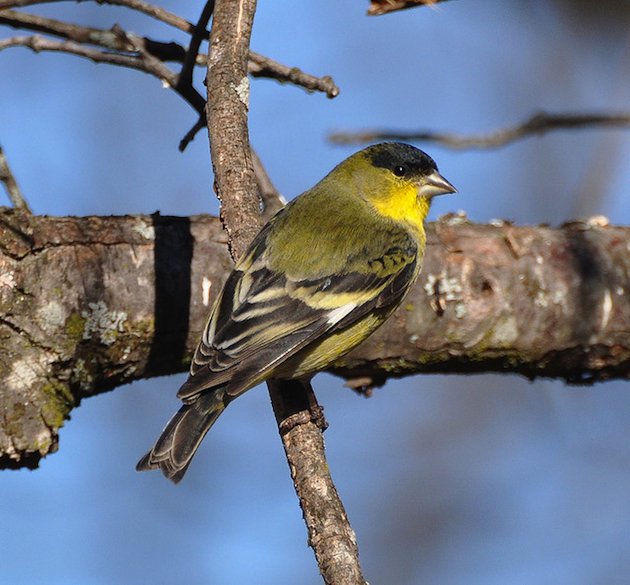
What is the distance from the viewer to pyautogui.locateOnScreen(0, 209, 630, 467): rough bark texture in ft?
12.8

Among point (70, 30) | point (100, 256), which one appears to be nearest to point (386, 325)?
point (100, 256)

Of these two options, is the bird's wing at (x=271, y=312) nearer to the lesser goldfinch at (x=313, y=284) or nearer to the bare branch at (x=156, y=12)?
the lesser goldfinch at (x=313, y=284)

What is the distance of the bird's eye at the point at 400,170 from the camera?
15.7 feet

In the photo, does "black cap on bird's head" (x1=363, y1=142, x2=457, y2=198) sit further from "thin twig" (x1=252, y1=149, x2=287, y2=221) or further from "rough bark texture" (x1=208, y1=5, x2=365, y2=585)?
"rough bark texture" (x1=208, y1=5, x2=365, y2=585)

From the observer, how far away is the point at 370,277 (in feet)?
13.9

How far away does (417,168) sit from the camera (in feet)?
15.6

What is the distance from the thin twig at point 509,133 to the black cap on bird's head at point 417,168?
1.03ft

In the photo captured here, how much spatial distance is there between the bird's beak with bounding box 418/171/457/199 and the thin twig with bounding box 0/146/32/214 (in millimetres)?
1864

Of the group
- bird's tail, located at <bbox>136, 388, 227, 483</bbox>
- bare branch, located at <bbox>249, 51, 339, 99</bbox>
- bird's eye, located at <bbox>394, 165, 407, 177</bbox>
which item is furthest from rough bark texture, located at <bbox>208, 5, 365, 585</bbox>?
bird's eye, located at <bbox>394, 165, 407, 177</bbox>

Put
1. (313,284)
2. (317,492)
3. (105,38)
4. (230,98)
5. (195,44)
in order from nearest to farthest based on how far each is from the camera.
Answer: (317,492) → (230,98) → (313,284) → (195,44) → (105,38)

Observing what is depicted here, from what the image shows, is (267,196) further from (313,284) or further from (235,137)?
(235,137)

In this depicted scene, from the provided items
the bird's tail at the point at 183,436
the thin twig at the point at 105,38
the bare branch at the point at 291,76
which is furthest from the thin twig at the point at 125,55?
the bird's tail at the point at 183,436

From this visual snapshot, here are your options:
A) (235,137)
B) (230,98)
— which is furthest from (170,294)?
(230,98)

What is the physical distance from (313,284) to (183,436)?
917mm
